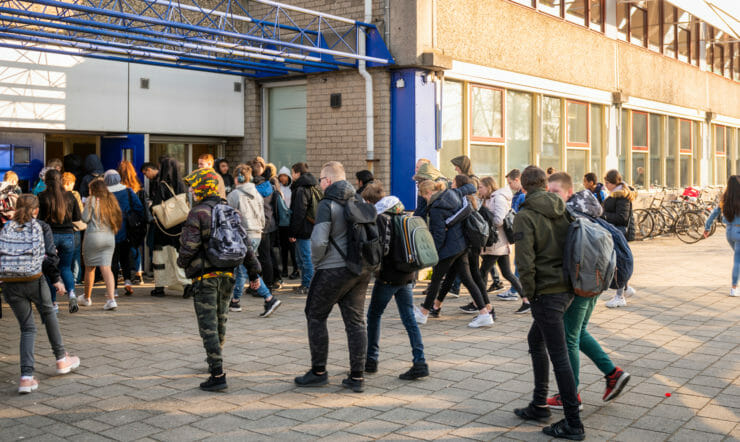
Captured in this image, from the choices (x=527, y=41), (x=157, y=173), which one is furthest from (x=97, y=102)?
(x=527, y=41)

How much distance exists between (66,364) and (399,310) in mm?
2879

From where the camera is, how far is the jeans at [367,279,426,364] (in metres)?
6.56

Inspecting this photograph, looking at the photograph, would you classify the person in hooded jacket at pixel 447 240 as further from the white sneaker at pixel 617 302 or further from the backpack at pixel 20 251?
the backpack at pixel 20 251

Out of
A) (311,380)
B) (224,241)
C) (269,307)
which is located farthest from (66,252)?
(311,380)

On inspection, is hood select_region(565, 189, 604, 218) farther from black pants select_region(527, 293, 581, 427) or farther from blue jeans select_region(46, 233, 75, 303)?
blue jeans select_region(46, 233, 75, 303)

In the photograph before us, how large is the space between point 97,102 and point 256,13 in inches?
150

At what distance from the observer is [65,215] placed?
9.20 metres

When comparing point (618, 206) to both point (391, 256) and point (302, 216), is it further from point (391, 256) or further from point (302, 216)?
point (391, 256)

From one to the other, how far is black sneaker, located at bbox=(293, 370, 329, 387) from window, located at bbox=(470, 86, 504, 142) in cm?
917

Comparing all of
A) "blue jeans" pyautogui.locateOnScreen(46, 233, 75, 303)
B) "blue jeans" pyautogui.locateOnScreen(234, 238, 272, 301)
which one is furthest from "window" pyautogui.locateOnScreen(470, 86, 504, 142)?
"blue jeans" pyautogui.locateOnScreen(46, 233, 75, 303)

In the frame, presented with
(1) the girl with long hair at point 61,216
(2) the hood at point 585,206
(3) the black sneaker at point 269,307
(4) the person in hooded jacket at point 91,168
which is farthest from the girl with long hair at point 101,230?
(2) the hood at point 585,206

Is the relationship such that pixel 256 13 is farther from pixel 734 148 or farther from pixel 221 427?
pixel 734 148

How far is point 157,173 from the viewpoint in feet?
37.8

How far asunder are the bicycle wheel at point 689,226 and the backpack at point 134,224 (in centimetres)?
1398
